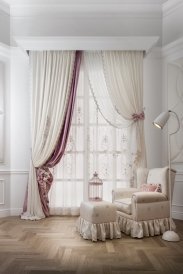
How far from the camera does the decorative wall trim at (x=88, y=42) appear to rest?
5.93 meters

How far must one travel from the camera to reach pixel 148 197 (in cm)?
482

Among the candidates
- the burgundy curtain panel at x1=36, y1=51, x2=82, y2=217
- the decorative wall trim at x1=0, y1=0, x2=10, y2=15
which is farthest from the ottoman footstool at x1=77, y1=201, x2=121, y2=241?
the decorative wall trim at x1=0, y1=0, x2=10, y2=15

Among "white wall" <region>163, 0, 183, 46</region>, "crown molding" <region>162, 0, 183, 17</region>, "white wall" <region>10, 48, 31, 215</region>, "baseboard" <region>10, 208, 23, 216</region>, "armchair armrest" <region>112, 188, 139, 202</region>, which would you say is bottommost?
"baseboard" <region>10, 208, 23, 216</region>

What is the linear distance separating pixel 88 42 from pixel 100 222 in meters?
3.17

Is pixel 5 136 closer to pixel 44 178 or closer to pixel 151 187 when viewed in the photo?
pixel 44 178

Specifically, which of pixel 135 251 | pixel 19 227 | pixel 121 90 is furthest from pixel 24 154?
pixel 135 251

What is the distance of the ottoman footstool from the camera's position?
4.52 m

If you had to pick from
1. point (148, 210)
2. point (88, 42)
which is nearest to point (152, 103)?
point (88, 42)

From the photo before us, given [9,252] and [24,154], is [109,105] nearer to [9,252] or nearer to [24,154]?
[24,154]

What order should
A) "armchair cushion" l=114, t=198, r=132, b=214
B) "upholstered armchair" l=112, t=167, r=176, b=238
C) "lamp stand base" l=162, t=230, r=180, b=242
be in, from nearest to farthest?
"lamp stand base" l=162, t=230, r=180, b=242 < "upholstered armchair" l=112, t=167, r=176, b=238 < "armchair cushion" l=114, t=198, r=132, b=214

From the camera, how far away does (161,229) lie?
4867 millimetres

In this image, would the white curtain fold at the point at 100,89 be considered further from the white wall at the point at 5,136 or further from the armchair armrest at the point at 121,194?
the white wall at the point at 5,136

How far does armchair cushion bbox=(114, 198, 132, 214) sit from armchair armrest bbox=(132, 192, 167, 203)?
18 centimetres

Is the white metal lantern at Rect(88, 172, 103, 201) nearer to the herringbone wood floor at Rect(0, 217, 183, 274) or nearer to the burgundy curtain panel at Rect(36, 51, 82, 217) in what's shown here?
the burgundy curtain panel at Rect(36, 51, 82, 217)
